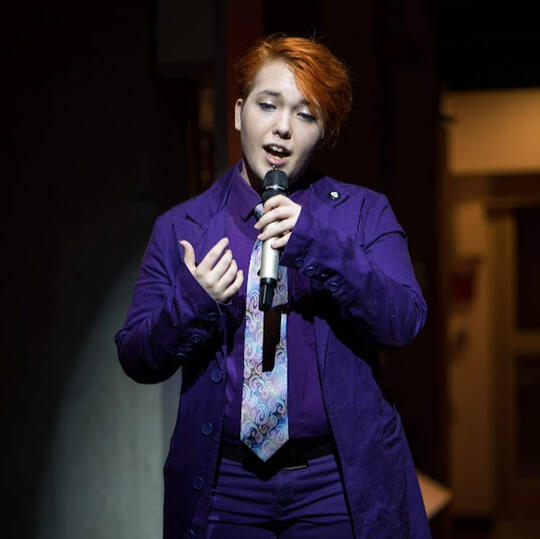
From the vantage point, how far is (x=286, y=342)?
6.55ft

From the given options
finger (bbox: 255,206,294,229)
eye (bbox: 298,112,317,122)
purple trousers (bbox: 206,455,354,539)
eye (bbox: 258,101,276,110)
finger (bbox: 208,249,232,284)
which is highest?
eye (bbox: 258,101,276,110)

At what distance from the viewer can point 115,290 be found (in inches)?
122

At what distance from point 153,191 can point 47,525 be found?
1.05 metres

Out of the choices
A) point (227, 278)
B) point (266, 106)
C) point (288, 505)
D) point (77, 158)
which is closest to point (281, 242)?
point (227, 278)

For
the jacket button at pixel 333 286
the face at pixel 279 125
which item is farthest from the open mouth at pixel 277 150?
the jacket button at pixel 333 286

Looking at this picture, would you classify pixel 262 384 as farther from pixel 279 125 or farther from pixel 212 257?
pixel 279 125

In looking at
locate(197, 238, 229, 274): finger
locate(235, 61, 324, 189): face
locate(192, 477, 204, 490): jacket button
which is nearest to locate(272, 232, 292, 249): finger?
locate(197, 238, 229, 274): finger

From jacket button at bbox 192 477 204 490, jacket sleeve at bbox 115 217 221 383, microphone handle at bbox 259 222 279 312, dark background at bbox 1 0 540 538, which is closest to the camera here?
microphone handle at bbox 259 222 279 312

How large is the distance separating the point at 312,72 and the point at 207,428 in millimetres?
717

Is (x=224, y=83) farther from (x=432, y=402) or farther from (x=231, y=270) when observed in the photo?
(x=432, y=402)

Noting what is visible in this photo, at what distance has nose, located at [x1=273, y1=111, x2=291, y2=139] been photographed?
6.64 feet

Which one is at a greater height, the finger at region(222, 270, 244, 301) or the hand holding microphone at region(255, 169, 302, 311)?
the hand holding microphone at region(255, 169, 302, 311)

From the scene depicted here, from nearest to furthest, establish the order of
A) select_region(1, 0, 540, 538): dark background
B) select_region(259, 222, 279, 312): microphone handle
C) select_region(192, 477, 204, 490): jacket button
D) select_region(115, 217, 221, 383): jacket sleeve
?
select_region(259, 222, 279, 312): microphone handle
select_region(115, 217, 221, 383): jacket sleeve
select_region(192, 477, 204, 490): jacket button
select_region(1, 0, 540, 538): dark background

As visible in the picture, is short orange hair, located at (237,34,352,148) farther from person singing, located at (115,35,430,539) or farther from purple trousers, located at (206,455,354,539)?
purple trousers, located at (206,455,354,539)
